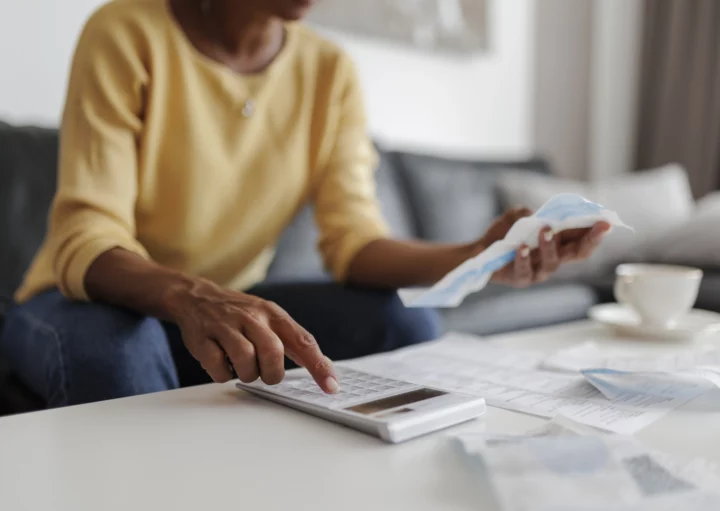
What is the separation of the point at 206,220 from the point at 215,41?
0.98ft

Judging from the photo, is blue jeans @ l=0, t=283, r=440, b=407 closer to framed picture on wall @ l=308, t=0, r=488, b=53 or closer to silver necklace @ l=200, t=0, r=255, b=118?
silver necklace @ l=200, t=0, r=255, b=118

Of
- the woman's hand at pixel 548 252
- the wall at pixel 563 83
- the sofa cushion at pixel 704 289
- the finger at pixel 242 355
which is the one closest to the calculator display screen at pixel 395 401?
the finger at pixel 242 355

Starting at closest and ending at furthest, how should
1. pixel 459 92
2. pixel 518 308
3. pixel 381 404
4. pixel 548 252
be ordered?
pixel 381 404
pixel 548 252
pixel 518 308
pixel 459 92

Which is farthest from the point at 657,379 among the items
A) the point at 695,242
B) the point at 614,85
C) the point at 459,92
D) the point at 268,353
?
the point at 614,85

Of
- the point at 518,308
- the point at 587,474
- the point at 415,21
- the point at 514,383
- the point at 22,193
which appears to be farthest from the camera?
the point at 415,21

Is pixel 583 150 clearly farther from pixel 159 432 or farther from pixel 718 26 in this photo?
pixel 159 432

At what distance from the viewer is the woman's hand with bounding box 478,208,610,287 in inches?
30.4

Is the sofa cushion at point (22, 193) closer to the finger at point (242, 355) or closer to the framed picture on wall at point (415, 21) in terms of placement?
the finger at point (242, 355)

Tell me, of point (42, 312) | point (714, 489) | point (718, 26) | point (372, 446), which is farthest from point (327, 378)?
point (718, 26)

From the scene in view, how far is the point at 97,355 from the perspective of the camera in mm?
691

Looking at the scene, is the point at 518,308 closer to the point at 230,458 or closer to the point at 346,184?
the point at 346,184

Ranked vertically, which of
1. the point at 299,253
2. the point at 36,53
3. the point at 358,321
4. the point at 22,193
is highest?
the point at 36,53

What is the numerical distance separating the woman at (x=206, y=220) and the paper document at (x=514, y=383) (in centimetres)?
11

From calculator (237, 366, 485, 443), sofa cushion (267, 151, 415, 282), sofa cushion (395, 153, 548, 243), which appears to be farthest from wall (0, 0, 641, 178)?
calculator (237, 366, 485, 443)
